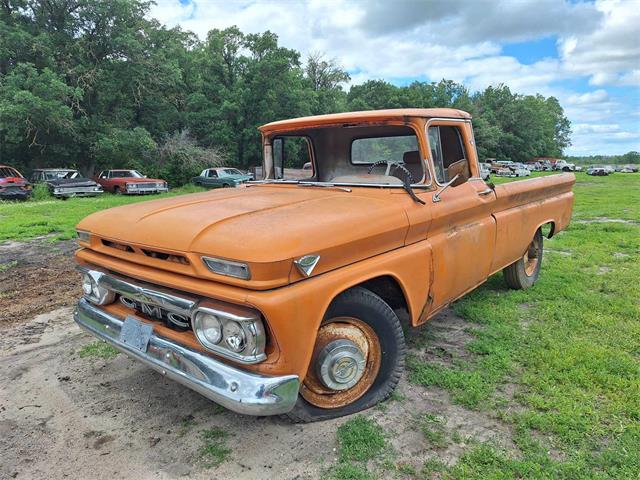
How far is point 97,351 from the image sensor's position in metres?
3.67

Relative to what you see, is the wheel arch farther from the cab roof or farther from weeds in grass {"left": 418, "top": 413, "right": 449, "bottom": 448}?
the cab roof

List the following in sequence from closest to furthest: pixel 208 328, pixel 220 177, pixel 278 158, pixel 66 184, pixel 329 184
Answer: pixel 208 328, pixel 329 184, pixel 278 158, pixel 66 184, pixel 220 177

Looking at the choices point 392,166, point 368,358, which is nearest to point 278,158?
point 392,166

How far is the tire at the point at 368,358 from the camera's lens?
2539 mm

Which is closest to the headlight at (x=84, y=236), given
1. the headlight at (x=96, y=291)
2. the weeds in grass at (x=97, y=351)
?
the headlight at (x=96, y=291)

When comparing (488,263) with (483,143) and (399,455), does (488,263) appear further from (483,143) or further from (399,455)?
(483,143)

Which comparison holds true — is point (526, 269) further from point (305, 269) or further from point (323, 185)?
point (305, 269)

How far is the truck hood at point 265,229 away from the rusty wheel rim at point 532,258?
110 inches

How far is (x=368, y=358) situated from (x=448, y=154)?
1.87m

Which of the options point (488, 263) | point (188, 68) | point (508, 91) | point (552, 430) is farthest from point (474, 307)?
point (508, 91)

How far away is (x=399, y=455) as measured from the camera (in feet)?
7.85

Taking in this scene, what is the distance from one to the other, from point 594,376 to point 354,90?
157ft

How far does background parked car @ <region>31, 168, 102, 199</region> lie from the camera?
1900 cm

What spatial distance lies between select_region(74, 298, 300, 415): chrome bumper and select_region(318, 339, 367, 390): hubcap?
294mm
